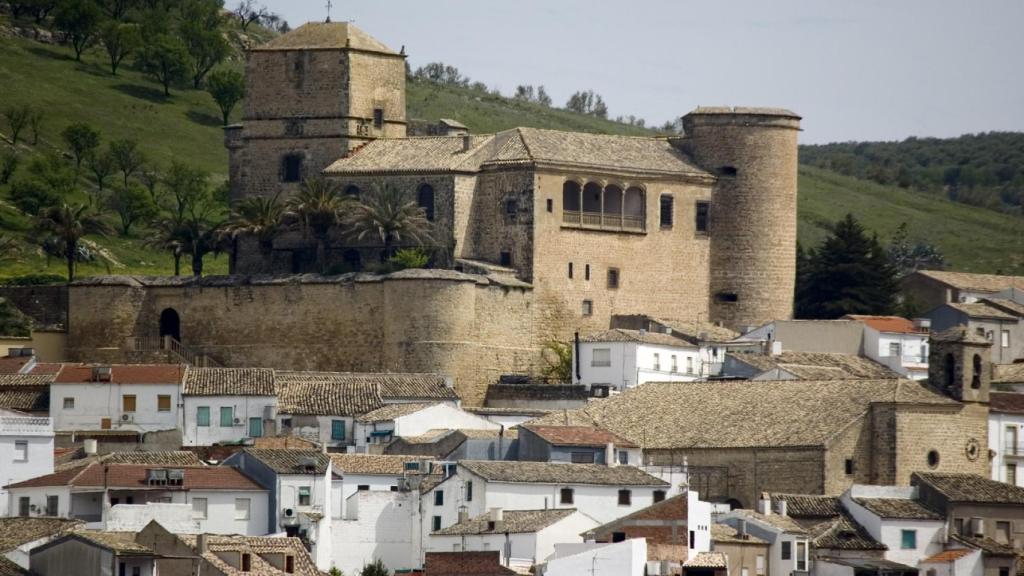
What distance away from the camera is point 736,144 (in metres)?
80.7

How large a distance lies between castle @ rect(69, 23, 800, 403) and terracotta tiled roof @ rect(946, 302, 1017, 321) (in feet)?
19.4

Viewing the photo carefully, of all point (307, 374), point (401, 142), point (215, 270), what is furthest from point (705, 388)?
point (215, 270)

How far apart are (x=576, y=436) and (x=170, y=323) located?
16.8 m

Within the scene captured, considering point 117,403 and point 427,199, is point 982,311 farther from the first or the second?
point 117,403

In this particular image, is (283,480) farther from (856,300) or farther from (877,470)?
(856,300)

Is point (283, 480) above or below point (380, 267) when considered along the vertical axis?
below

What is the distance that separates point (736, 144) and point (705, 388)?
13399 mm

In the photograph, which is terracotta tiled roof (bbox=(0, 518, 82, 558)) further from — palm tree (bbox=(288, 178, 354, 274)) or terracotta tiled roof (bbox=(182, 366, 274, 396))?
palm tree (bbox=(288, 178, 354, 274))

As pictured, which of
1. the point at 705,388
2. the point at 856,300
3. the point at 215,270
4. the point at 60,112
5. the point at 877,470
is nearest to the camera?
the point at 877,470

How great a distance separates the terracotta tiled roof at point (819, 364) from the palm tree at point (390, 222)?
32.6 feet

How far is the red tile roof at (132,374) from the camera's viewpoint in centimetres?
6931

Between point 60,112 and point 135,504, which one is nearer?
point 135,504

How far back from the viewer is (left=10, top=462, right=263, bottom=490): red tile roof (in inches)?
2286

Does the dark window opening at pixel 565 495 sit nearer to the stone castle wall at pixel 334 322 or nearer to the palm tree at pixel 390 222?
the stone castle wall at pixel 334 322
